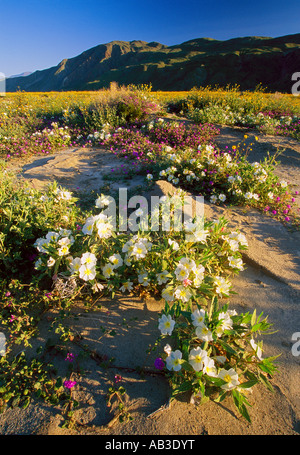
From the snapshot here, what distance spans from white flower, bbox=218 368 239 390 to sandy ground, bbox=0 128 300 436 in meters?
0.23

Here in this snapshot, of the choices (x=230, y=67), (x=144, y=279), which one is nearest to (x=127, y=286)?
(x=144, y=279)

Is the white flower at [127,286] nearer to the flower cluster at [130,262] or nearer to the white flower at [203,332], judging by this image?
the flower cluster at [130,262]

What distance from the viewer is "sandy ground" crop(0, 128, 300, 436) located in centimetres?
156

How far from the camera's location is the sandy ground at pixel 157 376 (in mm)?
1557

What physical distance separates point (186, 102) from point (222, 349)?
10967 mm

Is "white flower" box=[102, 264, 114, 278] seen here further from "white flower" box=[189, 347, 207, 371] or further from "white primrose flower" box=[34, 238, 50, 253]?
"white flower" box=[189, 347, 207, 371]

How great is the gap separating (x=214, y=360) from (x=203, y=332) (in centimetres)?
24

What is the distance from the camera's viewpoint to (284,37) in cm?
6806

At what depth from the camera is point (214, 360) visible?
177 cm

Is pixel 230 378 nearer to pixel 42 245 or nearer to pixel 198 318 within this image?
pixel 198 318

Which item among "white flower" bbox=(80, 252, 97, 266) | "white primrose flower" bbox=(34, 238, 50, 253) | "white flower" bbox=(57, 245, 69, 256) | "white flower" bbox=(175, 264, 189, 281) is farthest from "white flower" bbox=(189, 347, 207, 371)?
"white primrose flower" bbox=(34, 238, 50, 253)

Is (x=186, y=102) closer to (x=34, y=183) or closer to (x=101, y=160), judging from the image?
(x=101, y=160)

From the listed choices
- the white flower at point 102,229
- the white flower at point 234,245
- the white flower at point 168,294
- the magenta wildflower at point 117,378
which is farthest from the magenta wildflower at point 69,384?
the white flower at point 234,245

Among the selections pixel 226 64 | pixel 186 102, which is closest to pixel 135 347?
pixel 186 102
